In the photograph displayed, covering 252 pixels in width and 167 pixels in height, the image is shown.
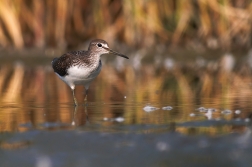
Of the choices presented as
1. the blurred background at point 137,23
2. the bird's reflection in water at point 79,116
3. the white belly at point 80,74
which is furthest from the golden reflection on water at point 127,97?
the blurred background at point 137,23

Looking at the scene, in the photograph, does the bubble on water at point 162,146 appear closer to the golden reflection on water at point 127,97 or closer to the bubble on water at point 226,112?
the golden reflection on water at point 127,97

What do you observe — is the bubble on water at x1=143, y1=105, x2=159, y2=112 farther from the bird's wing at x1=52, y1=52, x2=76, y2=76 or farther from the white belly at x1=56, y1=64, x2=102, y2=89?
the bird's wing at x1=52, y1=52, x2=76, y2=76

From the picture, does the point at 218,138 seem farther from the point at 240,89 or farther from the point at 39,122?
the point at 240,89

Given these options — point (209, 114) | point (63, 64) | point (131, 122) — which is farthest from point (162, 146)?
point (63, 64)

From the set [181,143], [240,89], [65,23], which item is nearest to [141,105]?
[240,89]

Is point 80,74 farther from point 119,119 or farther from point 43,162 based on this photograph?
point 43,162

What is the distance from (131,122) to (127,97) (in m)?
2.29

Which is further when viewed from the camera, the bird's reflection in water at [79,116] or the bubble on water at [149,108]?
the bubble on water at [149,108]

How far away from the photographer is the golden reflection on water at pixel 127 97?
6.65 meters

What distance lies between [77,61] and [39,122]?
6.79ft

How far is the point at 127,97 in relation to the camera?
873cm

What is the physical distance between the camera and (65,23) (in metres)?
14.8

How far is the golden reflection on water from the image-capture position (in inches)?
262

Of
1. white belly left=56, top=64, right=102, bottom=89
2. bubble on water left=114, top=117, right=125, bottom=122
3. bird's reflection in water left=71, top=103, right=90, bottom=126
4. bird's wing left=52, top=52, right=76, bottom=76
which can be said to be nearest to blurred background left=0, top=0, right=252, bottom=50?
bird's wing left=52, top=52, right=76, bottom=76
